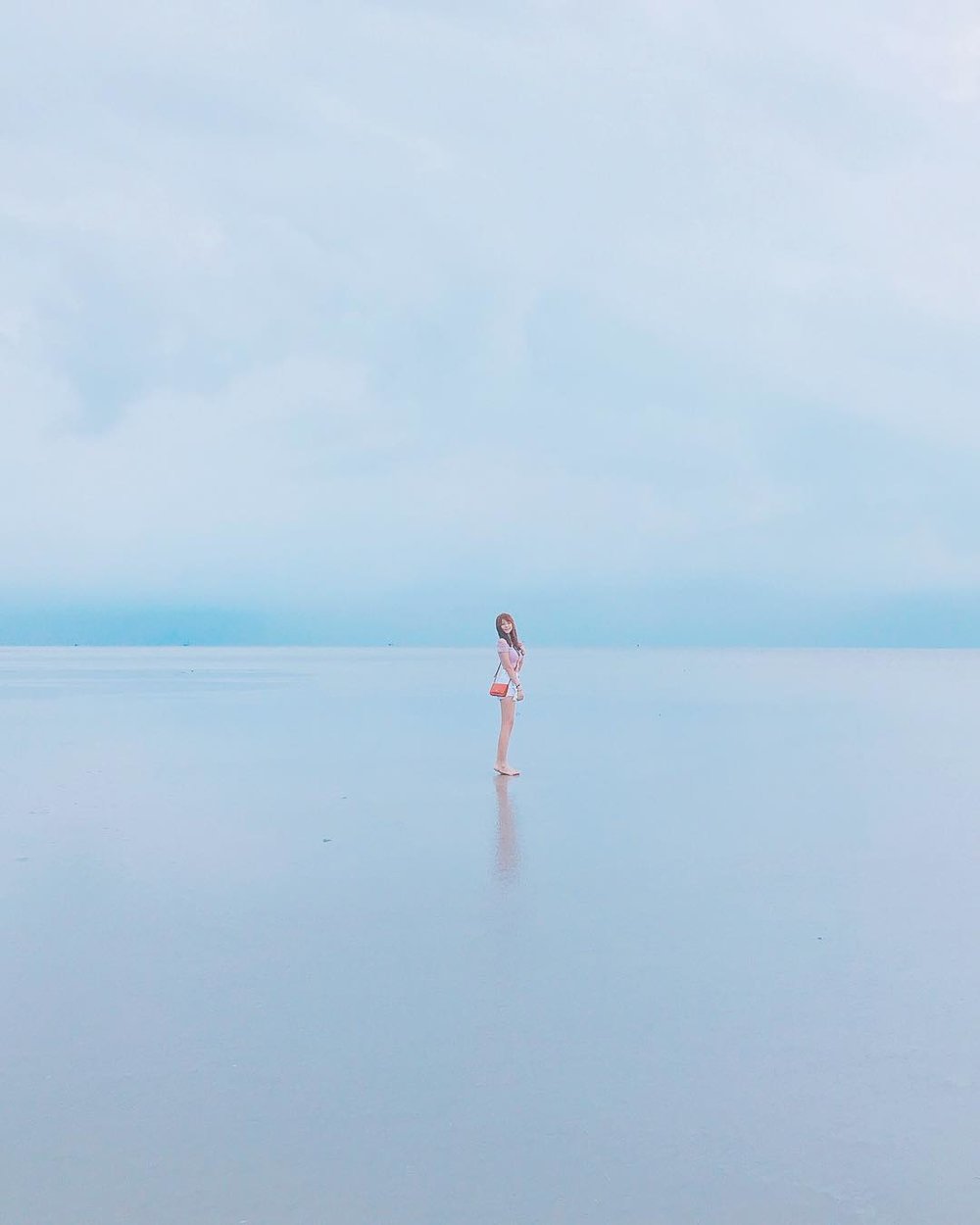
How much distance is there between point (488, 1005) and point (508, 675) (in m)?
7.86

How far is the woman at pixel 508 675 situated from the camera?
40.7ft

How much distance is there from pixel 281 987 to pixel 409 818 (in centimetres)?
469

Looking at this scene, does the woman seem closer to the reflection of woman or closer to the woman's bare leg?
the woman's bare leg

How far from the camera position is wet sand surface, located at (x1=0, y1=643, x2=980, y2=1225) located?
10.6 ft

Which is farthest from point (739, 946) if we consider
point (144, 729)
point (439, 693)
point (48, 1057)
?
point (439, 693)

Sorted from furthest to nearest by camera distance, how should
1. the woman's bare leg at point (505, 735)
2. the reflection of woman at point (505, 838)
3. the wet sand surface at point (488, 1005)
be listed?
1. the woman's bare leg at point (505, 735)
2. the reflection of woman at point (505, 838)
3. the wet sand surface at point (488, 1005)

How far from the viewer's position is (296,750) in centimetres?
1503

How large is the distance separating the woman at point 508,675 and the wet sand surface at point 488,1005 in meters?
1.26

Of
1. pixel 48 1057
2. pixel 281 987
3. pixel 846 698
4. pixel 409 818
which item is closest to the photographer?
pixel 48 1057

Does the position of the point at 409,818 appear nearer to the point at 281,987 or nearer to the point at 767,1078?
the point at 281,987

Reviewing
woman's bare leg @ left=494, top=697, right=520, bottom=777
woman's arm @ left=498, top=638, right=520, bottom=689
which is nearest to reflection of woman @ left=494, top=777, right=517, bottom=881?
woman's bare leg @ left=494, top=697, right=520, bottom=777

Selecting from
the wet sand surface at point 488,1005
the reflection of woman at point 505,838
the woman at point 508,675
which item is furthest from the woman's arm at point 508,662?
the wet sand surface at point 488,1005

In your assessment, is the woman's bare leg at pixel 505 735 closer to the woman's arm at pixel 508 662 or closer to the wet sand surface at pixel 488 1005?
the woman's arm at pixel 508 662

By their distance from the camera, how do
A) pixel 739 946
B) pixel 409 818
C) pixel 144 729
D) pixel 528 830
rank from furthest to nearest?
pixel 144 729
pixel 409 818
pixel 528 830
pixel 739 946
